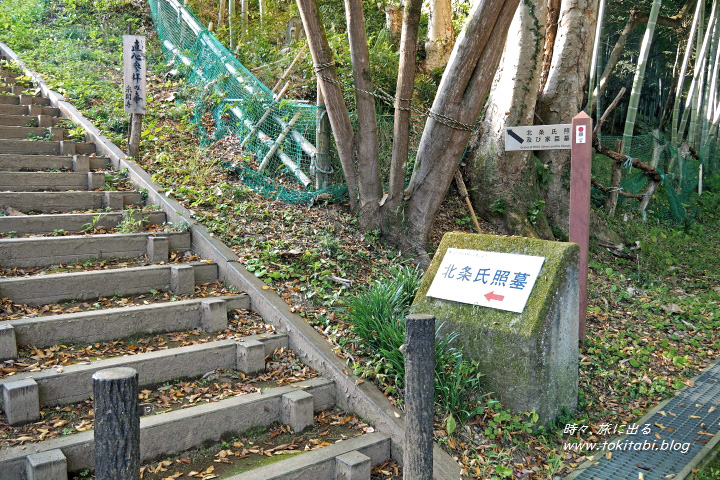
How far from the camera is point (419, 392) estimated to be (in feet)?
9.29

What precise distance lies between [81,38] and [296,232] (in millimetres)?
9603

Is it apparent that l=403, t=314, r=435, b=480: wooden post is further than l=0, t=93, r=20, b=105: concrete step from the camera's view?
No

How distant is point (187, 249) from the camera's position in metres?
5.48

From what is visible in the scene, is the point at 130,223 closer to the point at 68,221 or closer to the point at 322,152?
the point at 68,221

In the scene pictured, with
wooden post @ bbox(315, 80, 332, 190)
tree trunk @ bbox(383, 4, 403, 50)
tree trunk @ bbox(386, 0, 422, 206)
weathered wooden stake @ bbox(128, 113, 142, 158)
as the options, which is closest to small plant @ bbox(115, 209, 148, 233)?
weathered wooden stake @ bbox(128, 113, 142, 158)

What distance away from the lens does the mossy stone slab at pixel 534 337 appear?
3.78m

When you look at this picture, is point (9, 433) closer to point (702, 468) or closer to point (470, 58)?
point (702, 468)

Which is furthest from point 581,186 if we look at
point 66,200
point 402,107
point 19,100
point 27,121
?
point 19,100

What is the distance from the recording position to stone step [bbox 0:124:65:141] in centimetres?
700

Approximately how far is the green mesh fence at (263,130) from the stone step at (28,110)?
213 centimetres

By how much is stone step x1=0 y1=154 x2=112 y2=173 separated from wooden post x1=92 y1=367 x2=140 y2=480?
5032 millimetres

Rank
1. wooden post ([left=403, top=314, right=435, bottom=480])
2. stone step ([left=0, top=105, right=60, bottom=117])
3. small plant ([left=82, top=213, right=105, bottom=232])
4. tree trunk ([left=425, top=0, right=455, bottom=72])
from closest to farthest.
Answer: wooden post ([left=403, top=314, right=435, bottom=480]), small plant ([left=82, top=213, right=105, bottom=232]), stone step ([left=0, top=105, right=60, bottom=117]), tree trunk ([left=425, top=0, right=455, bottom=72])

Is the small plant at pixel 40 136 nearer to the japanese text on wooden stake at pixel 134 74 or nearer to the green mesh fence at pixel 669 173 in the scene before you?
the japanese text on wooden stake at pixel 134 74

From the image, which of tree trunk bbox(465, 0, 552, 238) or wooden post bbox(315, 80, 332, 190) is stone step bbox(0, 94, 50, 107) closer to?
wooden post bbox(315, 80, 332, 190)
